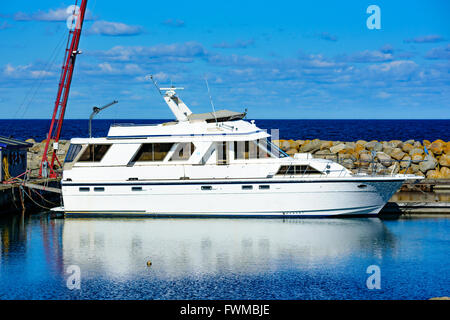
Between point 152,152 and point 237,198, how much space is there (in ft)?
13.1

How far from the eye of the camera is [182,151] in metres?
25.5

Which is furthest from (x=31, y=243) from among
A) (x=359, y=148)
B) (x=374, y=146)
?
(x=374, y=146)

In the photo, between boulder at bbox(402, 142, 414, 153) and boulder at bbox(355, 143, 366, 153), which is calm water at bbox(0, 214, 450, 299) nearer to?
boulder at bbox(355, 143, 366, 153)

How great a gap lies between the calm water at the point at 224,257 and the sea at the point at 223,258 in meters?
0.03

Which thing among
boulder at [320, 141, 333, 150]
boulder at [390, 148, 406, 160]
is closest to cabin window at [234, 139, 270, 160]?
boulder at [390, 148, 406, 160]

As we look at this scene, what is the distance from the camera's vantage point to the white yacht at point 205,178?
24.4 metres

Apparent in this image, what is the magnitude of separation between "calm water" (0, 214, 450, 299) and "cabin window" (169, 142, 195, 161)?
255cm

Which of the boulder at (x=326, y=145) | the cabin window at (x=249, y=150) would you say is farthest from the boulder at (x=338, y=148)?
the cabin window at (x=249, y=150)

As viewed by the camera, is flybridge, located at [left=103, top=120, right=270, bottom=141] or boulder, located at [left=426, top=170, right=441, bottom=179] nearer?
flybridge, located at [left=103, top=120, right=270, bottom=141]

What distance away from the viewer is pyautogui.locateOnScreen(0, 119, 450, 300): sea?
16.5 metres

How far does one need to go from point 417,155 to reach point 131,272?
76.4 ft

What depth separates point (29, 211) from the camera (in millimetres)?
27312

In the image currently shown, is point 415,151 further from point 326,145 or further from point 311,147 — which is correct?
point 311,147
